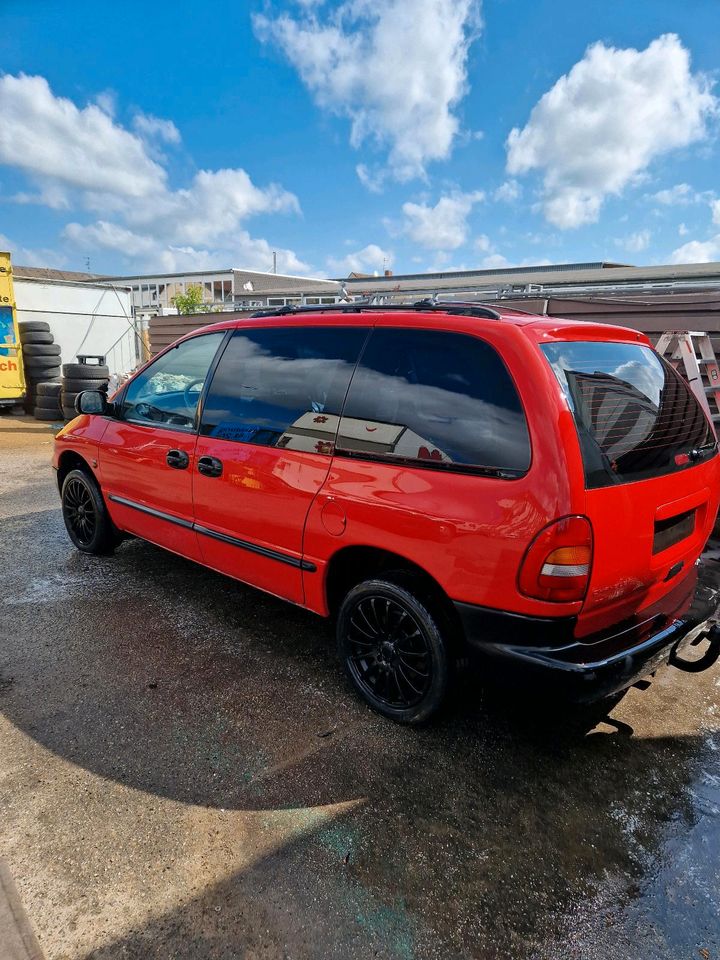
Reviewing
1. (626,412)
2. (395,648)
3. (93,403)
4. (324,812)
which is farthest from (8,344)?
(626,412)

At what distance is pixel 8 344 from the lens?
11.7 m

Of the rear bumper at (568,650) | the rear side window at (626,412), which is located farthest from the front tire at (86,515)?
the rear side window at (626,412)

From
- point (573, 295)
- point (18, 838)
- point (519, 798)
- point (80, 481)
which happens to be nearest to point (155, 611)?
point (80, 481)

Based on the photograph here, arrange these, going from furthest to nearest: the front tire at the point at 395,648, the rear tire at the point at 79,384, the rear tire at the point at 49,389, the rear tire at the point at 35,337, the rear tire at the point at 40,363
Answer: the rear tire at the point at 40,363 < the rear tire at the point at 35,337 < the rear tire at the point at 49,389 < the rear tire at the point at 79,384 < the front tire at the point at 395,648

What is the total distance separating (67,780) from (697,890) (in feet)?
7.75

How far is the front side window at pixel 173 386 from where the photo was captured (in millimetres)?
3480

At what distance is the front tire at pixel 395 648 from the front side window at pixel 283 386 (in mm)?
733

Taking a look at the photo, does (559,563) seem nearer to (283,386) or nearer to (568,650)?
(568,650)

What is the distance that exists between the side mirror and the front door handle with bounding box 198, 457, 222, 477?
1.28 meters

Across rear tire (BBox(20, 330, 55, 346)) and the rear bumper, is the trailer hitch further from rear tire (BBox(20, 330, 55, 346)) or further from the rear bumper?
rear tire (BBox(20, 330, 55, 346))

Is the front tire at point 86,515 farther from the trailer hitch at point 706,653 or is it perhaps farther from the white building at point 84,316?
the white building at point 84,316

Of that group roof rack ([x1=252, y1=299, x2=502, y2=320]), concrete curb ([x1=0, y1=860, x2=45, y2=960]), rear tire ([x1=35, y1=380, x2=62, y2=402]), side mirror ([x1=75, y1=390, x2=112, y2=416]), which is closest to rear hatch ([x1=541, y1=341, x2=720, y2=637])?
roof rack ([x1=252, y1=299, x2=502, y2=320])

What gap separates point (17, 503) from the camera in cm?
623

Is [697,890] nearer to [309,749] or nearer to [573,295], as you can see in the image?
[309,749]
